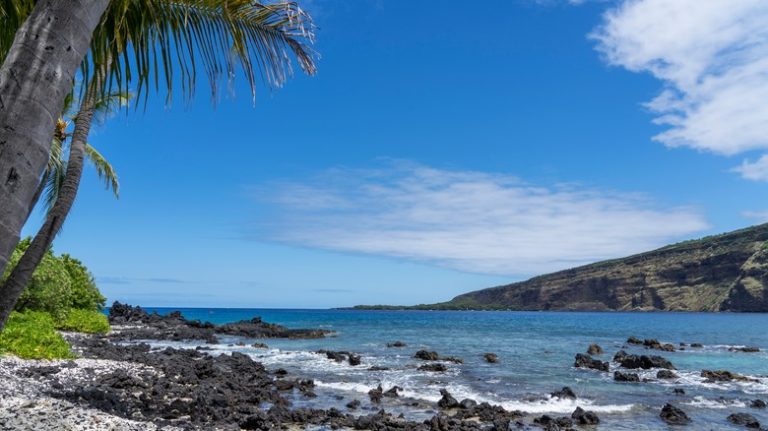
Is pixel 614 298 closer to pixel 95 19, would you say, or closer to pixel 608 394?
pixel 608 394

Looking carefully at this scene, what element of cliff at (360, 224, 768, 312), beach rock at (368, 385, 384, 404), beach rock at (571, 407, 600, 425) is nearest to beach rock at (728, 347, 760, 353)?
beach rock at (571, 407, 600, 425)

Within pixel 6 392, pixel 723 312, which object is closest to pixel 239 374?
pixel 6 392

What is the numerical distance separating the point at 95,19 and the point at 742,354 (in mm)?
53863

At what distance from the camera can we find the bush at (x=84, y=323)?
3378 centimetres

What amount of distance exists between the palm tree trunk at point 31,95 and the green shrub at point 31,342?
18099 millimetres

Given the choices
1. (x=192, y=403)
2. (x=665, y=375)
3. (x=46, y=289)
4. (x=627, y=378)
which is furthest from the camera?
(x=665, y=375)

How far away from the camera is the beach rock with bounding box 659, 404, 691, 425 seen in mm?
17806

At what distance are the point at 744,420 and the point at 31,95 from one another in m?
21.8

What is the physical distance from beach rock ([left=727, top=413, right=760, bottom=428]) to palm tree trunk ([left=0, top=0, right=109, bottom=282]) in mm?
21239

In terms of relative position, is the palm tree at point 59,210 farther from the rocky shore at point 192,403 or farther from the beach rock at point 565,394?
the beach rock at point 565,394

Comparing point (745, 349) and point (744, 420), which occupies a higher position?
point (745, 349)

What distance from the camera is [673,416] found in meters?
18.1

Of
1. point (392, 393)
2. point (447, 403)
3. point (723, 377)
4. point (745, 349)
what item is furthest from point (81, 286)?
point (745, 349)

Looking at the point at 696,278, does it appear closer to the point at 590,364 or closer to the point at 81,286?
the point at 590,364
